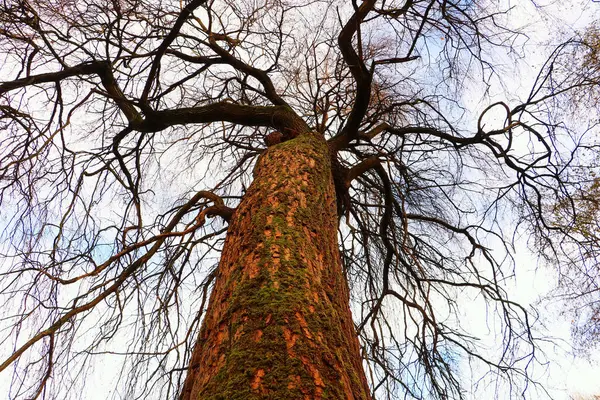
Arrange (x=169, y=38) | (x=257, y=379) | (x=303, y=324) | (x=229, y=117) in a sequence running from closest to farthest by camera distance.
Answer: (x=257, y=379) < (x=303, y=324) < (x=169, y=38) < (x=229, y=117)

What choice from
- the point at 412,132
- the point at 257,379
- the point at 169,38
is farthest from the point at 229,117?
the point at 257,379

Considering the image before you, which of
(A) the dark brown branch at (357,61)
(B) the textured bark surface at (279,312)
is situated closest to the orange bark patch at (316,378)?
(B) the textured bark surface at (279,312)

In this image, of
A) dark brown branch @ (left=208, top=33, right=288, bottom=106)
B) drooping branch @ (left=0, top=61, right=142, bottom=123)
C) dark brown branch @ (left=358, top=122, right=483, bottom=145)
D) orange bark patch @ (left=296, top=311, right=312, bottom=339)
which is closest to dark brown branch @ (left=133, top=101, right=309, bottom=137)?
drooping branch @ (left=0, top=61, right=142, bottom=123)

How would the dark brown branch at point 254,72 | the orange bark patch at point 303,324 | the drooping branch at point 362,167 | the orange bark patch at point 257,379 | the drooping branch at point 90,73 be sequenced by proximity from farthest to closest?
the dark brown branch at point 254,72 → the drooping branch at point 362,167 → the drooping branch at point 90,73 → the orange bark patch at point 303,324 → the orange bark patch at point 257,379

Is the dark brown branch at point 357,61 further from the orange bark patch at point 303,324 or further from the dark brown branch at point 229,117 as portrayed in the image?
the orange bark patch at point 303,324

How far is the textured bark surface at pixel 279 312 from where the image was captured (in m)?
0.98

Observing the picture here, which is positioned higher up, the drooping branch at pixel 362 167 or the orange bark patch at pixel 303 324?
the drooping branch at pixel 362 167

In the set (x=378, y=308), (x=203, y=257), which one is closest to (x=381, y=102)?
(x=378, y=308)

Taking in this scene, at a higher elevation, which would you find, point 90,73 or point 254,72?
point 254,72

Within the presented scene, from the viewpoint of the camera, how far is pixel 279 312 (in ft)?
3.78

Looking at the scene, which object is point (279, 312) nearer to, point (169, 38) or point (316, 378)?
point (316, 378)

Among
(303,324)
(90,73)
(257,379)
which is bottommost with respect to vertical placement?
(257,379)

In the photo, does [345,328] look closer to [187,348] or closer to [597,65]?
[187,348]

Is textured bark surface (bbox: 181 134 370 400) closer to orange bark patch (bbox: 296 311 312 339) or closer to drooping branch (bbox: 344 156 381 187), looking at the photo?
orange bark patch (bbox: 296 311 312 339)
